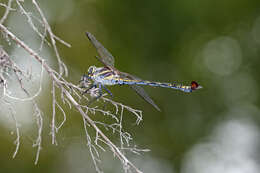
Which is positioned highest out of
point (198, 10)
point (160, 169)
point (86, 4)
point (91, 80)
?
point (198, 10)

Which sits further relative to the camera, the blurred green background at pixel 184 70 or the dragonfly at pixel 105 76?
the blurred green background at pixel 184 70

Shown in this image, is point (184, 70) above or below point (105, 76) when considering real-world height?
above

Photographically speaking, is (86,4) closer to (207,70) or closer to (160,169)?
(207,70)

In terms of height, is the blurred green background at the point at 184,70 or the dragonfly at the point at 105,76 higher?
the blurred green background at the point at 184,70

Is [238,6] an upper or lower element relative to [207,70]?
upper

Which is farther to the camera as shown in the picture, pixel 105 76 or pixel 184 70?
pixel 184 70

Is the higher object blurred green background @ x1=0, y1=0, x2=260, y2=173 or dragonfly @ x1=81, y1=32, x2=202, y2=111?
blurred green background @ x1=0, y1=0, x2=260, y2=173

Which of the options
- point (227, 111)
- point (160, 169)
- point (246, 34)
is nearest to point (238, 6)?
point (246, 34)

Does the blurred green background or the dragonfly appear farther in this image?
the blurred green background
